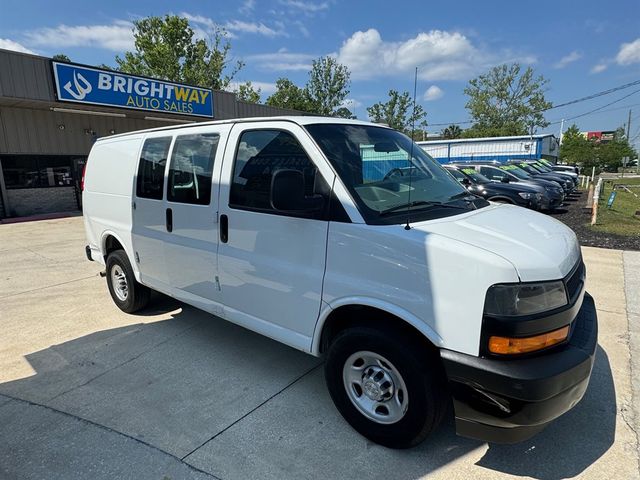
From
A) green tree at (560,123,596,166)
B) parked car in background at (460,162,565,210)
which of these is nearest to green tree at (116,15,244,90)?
parked car in background at (460,162,565,210)

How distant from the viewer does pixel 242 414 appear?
2934 mm

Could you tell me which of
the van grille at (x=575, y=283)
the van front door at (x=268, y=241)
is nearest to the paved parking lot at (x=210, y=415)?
the van front door at (x=268, y=241)

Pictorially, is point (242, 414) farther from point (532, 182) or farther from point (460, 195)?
point (532, 182)

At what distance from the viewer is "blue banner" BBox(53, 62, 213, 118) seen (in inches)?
515

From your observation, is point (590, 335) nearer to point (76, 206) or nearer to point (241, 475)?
point (241, 475)

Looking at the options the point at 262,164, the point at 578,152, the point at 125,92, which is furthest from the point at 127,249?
the point at 578,152

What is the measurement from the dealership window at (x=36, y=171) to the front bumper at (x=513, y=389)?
17.0 metres

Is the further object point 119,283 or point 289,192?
point 119,283

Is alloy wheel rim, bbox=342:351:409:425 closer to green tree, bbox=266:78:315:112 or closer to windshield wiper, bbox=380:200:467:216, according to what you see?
windshield wiper, bbox=380:200:467:216

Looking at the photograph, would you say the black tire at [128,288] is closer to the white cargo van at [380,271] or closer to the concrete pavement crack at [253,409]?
the white cargo van at [380,271]

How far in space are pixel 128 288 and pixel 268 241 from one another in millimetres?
2685

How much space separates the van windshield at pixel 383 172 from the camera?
8.60 ft

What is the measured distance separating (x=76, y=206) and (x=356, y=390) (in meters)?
17.2

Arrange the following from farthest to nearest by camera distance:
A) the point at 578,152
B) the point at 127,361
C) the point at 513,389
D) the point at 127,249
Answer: the point at 578,152
the point at 127,249
the point at 127,361
the point at 513,389
